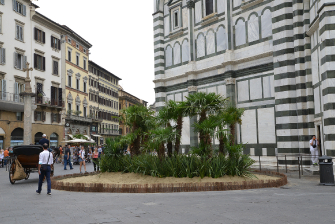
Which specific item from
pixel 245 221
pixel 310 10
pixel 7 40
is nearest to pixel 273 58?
pixel 310 10

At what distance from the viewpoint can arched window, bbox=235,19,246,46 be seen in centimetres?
2128

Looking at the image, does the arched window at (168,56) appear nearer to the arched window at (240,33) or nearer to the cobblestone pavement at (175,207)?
the arched window at (240,33)

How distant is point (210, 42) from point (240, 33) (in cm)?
252

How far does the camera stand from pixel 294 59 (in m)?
18.3

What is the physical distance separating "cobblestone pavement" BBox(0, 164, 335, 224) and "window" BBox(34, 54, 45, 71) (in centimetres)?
3403

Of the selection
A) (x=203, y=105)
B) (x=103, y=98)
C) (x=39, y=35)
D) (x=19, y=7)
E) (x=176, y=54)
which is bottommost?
(x=203, y=105)

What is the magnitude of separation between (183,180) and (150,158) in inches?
67.7

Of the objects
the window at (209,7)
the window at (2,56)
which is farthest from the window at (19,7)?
the window at (209,7)

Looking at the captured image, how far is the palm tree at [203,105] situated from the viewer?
12.6 meters

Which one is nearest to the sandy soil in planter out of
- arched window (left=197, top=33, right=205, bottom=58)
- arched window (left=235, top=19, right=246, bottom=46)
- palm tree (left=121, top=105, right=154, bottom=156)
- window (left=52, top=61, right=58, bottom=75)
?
palm tree (left=121, top=105, right=154, bottom=156)

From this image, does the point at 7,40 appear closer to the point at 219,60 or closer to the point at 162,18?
the point at 162,18

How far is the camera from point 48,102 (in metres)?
43.9

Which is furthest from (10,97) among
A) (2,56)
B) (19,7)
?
(19,7)

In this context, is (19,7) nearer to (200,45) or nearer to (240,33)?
(200,45)
